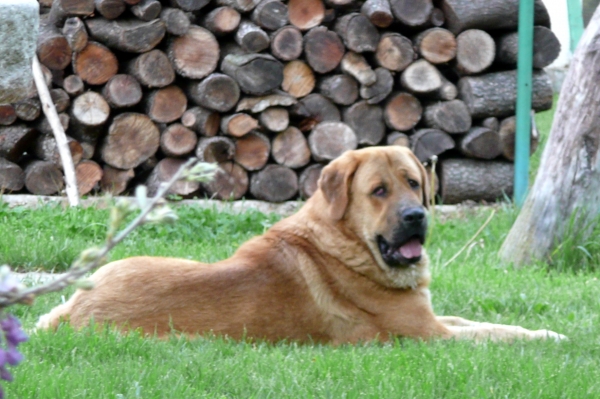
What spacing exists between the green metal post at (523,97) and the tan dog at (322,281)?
12.1 feet

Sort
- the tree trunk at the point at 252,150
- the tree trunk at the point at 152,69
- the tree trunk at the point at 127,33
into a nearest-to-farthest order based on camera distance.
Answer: the tree trunk at the point at 127,33, the tree trunk at the point at 152,69, the tree trunk at the point at 252,150

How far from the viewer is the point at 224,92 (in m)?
8.09

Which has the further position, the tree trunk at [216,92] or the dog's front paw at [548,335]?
the tree trunk at [216,92]

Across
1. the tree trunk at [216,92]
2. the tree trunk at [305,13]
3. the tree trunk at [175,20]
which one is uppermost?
the tree trunk at [305,13]

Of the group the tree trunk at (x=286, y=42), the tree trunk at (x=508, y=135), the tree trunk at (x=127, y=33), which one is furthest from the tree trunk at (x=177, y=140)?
the tree trunk at (x=508, y=135)

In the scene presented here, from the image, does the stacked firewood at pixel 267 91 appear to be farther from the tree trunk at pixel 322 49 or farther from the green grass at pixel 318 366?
the green grass at pixel 318 366

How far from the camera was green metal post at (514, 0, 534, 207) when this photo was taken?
8.14 meters

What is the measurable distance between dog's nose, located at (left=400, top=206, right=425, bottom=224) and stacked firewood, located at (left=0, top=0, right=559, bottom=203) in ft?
12.7

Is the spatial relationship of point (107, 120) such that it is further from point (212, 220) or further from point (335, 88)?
point (335, 88)

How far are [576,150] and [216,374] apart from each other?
382cm

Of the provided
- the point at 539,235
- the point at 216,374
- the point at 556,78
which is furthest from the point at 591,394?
the point at 556,78

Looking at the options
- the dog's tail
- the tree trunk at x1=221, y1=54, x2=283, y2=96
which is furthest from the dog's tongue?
the tree trunk at x1=221, y1=54, x2=283, y2=96

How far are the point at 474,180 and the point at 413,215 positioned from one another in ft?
14.4

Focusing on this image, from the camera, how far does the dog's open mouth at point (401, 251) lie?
15.0ft
